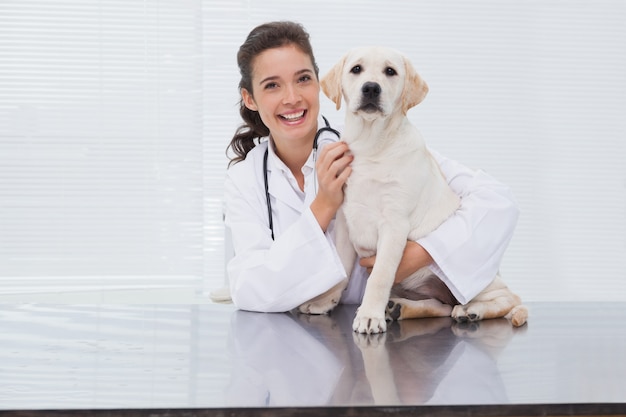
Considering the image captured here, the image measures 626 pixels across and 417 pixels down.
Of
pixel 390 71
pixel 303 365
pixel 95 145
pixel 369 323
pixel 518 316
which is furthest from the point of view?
pixel 95 145

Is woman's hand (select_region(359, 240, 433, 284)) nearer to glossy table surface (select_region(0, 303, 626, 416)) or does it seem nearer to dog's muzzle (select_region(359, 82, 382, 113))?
glossy table surface (select_region(0, 303, 626, 416))

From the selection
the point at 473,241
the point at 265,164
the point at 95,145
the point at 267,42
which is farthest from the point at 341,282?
the point at 95,145

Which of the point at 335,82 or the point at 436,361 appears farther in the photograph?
the point at 335,82

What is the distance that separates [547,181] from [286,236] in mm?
3097

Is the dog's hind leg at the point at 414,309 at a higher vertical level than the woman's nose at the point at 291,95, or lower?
lower

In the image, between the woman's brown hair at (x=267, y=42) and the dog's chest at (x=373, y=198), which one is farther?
the woman's brown hair at (x=267, y=42)

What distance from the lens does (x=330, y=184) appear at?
182 centimetres

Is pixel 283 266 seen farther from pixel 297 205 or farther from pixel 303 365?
pixel 303 365

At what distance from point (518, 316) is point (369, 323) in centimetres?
38

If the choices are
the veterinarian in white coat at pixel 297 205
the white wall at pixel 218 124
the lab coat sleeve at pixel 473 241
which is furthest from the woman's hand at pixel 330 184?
the white wall at pixel 218 124

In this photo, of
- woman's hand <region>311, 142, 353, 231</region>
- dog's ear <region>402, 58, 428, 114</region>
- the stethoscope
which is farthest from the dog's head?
the stethoscope

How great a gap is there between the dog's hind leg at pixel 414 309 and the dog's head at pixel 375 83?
47cm

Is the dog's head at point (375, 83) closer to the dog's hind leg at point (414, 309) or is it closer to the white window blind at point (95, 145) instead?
the dog's hind leg at point (414, 309)

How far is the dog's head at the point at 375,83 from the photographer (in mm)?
1764
